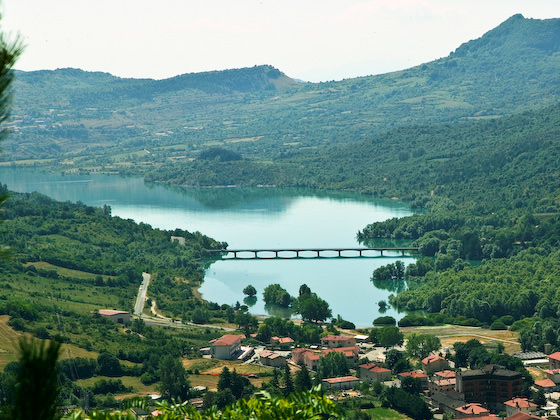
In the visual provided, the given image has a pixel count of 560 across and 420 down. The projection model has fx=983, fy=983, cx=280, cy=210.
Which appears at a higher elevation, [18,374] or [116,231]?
[18,374]

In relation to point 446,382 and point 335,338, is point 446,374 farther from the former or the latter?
point 335,338

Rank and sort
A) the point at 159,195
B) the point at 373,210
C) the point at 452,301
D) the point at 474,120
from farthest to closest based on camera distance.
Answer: the point at 474,120 < the point at 159,195 < the point at 373,210 < the point at 452,301

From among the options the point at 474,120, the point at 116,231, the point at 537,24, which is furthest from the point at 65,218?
the point at 537,24

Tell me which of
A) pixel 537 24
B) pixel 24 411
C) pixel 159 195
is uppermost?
pixel 537 24

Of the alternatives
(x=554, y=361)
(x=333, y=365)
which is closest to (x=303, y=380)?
(x=333, y=365)

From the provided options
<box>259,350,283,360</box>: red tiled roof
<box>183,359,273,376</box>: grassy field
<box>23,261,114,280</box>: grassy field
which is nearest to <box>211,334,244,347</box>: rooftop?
<box>183,359,273,376</box>: grassy field

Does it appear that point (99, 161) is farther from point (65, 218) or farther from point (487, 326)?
point (487, 326)

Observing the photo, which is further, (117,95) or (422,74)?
(117,95)

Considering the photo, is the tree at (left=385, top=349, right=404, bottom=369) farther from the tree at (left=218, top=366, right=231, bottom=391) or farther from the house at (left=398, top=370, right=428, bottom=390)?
the tree at (left=218, top=366, right=231, bottom=391)
